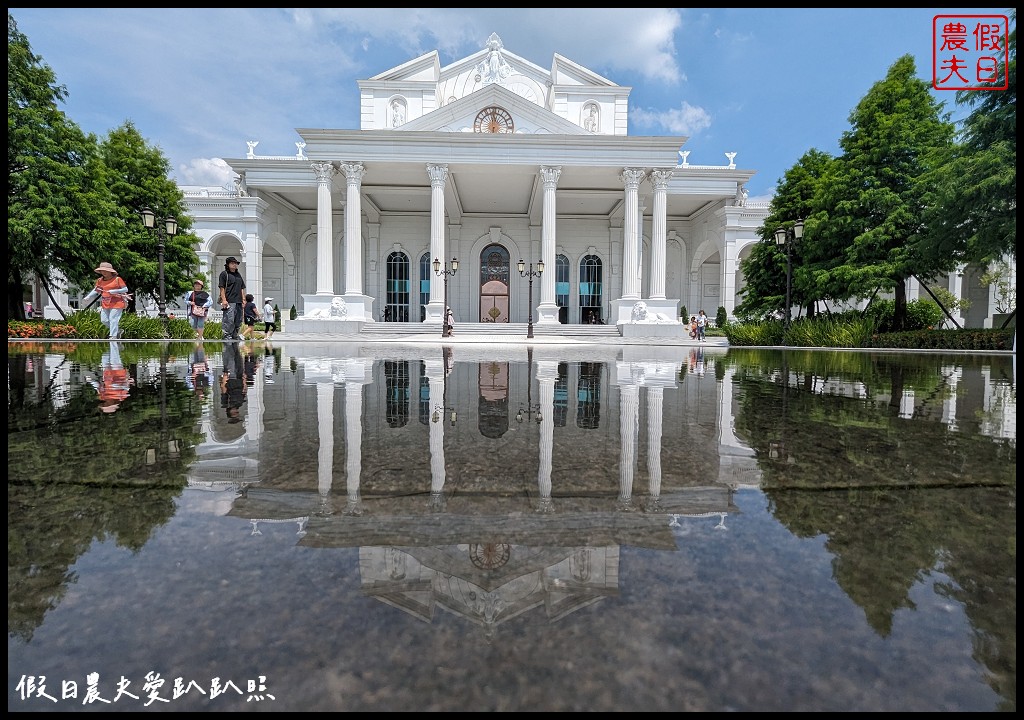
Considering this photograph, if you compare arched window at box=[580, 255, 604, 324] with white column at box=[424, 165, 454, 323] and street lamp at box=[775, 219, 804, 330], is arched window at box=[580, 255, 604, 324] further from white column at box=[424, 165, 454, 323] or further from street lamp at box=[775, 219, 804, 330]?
street lamp at box=[775, 219, 804, 330]

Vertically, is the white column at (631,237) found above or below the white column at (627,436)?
above

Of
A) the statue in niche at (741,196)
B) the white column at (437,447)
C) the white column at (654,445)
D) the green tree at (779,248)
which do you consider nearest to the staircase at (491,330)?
the green tree at (779,248)

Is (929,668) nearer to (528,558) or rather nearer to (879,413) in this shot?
(528,558)

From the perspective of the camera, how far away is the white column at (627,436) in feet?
6.81

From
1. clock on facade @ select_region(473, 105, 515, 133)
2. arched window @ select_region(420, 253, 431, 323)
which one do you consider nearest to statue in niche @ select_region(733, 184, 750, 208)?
clock on facade @ select_region(473, 105, 515, 133)

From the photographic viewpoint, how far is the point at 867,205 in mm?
18969

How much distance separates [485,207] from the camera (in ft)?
115

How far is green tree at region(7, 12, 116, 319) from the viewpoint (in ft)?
59.1

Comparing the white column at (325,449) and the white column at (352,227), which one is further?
the white column at (352,227)

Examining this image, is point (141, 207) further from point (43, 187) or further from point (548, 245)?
point (548, 245)

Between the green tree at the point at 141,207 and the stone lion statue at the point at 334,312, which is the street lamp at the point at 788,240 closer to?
the stone lion statue at the point at 334,312

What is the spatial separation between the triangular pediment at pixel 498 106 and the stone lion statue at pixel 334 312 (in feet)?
35.7

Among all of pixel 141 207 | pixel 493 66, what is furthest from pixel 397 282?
pixel 493 66

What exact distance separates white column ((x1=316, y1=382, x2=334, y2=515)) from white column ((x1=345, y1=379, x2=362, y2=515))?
0.24 ft
